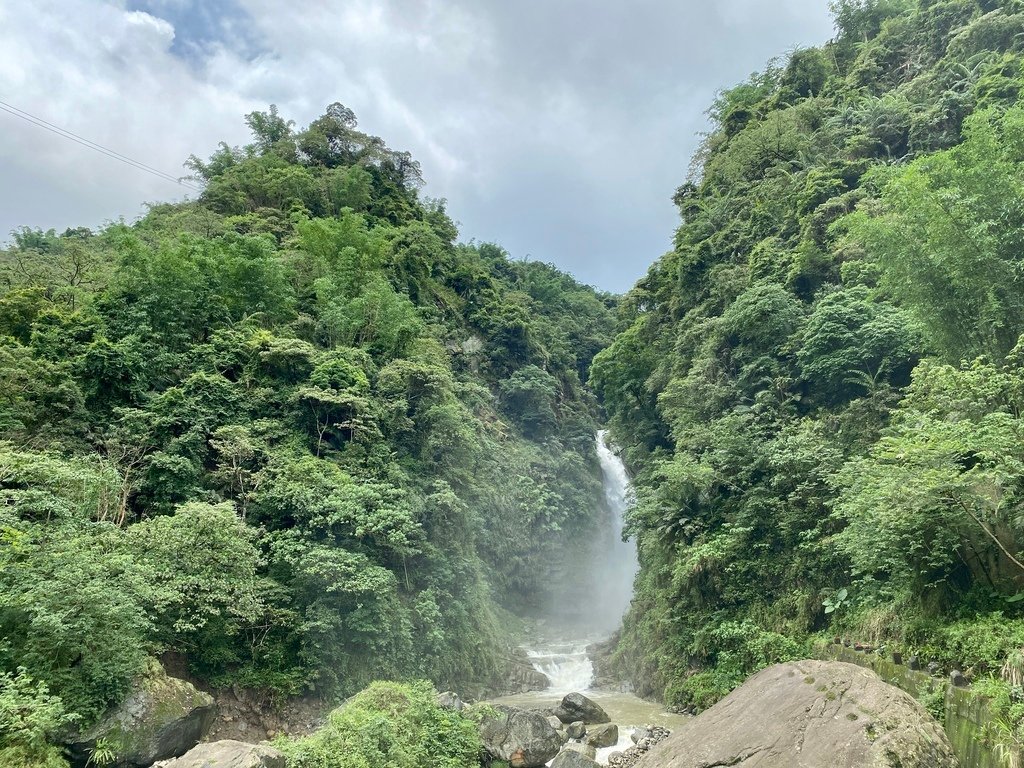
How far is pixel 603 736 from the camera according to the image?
12.2 meters

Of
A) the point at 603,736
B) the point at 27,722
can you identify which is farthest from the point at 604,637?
the point at 27,722

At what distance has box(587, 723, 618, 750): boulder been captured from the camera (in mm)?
12125

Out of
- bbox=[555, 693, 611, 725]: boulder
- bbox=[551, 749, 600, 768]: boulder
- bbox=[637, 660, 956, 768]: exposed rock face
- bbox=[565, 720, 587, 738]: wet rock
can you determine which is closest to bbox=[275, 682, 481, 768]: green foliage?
bbox=[551, 749, 600, 768]: boulder

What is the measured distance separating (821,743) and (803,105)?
99.5 feet

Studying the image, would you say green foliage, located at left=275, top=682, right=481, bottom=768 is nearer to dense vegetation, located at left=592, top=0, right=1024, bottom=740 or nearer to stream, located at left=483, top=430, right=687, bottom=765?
stream, located at left=483, top=430, right=687, bottom=765

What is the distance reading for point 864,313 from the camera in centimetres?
1500

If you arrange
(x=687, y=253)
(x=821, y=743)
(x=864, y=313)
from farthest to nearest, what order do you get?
(x=687, y=253)
(x=864, y=313)
(x=821, y=743)

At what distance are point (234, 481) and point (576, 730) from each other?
33.9 feet

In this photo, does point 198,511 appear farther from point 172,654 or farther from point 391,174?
point 391,174

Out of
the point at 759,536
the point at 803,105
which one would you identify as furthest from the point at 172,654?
the point at 803,105

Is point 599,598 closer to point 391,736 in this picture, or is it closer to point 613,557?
point 613,557

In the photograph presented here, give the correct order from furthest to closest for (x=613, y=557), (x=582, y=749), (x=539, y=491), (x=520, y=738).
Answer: (x=613, y=557)
(x=539, y=491)
(x=582, y=749)
(x=520, y=738)

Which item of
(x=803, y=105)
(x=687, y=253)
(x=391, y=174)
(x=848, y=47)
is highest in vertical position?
(x=391, y=174)

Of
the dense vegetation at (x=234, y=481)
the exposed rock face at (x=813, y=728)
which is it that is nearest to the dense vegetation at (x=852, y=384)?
the exposed rock face at (x=813, y=728)
